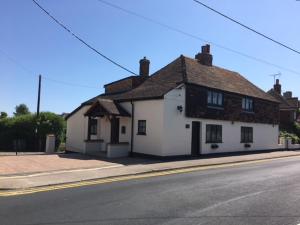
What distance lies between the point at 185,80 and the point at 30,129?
1828cm

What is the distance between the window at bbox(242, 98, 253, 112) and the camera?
1215 inches

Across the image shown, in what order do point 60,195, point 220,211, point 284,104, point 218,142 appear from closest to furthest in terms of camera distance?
1. point 220,211
2. point 60,195
3. point 218,142
4. point 284,104

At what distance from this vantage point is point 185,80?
24391 millimetres

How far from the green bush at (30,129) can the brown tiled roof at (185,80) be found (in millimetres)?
10464

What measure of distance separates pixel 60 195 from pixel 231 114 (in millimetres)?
19695

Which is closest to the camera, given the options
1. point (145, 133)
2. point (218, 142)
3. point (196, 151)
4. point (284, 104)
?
point (145, 133)

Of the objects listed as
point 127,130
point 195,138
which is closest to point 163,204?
point 127,130

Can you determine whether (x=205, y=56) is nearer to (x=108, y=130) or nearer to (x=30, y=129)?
(x=108, y=130)

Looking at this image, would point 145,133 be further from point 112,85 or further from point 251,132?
point 251,132

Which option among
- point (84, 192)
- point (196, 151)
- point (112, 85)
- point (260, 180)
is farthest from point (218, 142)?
point (84, 192)

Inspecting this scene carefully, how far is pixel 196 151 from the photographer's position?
2595 cm

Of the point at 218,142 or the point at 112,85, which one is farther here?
the point at 112,85

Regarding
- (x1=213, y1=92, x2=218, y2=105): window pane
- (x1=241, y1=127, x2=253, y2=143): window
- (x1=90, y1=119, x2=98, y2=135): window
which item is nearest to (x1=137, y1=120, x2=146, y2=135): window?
(x1=90, y1=119, x2=98, y2=135): window

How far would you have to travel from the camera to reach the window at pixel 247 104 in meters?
30.9
